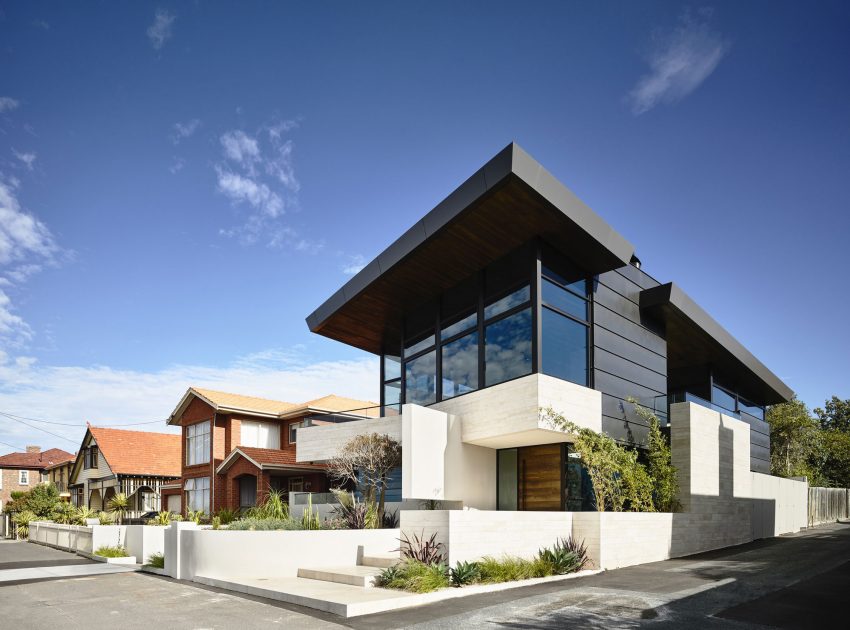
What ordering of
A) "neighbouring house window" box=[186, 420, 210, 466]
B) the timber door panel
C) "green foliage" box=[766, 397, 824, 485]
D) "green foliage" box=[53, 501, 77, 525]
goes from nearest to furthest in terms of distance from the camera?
the timber door panel, "neighbouring house window" box=[186, 420, 210, 466], "green foliage" box=[53, 501, 77, 525], "green foliage" box=[766, 397, 824, 485]

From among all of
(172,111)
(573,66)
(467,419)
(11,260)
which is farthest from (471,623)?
(11,260)

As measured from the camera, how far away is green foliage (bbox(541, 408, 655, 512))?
49.5ft

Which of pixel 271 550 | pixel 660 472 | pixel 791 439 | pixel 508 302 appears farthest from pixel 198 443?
pixel 791 439

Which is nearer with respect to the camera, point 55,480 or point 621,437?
point 621,437

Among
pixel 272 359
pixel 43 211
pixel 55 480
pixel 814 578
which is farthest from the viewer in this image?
pixel 55 480

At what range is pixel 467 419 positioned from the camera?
1683cm

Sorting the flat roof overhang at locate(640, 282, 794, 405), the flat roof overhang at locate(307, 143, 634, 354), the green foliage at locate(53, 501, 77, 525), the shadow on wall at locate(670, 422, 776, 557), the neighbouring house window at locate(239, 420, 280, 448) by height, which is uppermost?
the flat roof overhang at locate(307, 143, 634, 354)

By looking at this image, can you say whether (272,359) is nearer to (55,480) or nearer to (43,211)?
(43,211)

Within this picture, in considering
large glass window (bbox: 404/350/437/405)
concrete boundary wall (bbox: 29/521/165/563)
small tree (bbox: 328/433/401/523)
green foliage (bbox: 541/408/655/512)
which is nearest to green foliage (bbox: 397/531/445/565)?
A: green foliage (bbox: 541/408/655/512)

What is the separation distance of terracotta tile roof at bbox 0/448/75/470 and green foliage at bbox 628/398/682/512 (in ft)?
152

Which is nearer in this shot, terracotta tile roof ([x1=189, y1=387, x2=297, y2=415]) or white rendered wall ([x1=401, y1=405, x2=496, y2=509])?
white rendered wall ([x1=401, y1=405, x2=496, y2=509])

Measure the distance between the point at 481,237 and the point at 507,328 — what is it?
2.36 metres

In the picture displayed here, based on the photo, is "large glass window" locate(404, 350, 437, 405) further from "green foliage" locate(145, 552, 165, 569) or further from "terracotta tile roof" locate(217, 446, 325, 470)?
"green foliage" locate(145, 552, 165, 569)

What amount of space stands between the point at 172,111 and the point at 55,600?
37.9 feet
